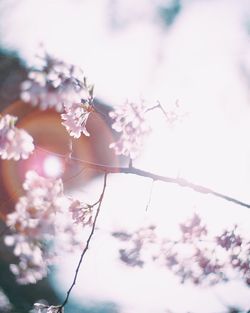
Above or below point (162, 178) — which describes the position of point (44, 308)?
below

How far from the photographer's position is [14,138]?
4.66 m

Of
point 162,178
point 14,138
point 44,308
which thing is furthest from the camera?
point 44,308

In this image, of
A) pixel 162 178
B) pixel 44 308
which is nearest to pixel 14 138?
pixel 162 178

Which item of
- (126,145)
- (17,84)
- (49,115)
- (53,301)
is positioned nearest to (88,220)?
(126,145)

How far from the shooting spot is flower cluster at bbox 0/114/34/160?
449cm

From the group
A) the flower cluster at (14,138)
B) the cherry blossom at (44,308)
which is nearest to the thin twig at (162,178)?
the flower cluster at (14,138)

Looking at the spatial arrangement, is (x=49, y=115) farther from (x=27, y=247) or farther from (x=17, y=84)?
(x=27, y=247)

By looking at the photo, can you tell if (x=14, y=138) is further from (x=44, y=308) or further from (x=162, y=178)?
(x=44, y=308)

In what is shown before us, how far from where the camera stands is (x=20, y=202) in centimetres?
455

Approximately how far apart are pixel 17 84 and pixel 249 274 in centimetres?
723

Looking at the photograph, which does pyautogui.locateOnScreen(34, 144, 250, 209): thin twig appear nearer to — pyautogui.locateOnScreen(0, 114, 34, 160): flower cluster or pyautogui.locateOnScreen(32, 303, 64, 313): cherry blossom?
pyautogui.locateOnScreen(0, 114, 34, 160): flower cluster

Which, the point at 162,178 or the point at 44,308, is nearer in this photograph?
the point at 162,178

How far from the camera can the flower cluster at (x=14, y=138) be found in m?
4.49

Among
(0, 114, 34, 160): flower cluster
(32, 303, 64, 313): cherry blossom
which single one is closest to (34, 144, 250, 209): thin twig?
(0, 114, 34, 160): flower cluster
